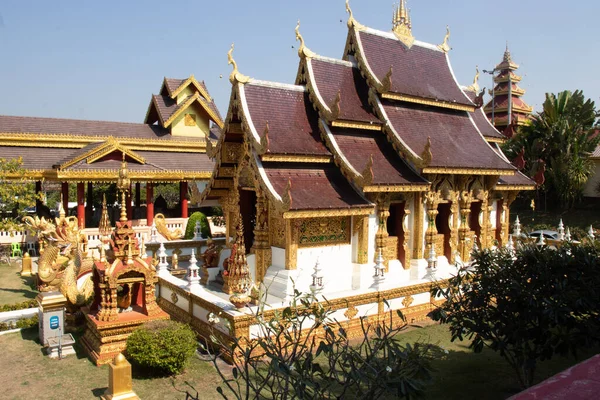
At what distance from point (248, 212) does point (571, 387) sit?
36.6 ft

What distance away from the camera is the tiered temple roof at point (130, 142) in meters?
21.0

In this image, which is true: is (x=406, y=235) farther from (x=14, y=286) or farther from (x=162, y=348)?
(x=14, y=286)

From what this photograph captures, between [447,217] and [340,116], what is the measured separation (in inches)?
171

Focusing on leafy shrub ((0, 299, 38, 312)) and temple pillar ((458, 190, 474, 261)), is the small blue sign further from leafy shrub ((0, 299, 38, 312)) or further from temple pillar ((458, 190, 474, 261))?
temple pillar ((458, 190, 474, 261))

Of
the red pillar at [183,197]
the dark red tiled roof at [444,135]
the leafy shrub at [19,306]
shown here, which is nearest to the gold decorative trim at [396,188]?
the dark red tiled roof at [444,135]

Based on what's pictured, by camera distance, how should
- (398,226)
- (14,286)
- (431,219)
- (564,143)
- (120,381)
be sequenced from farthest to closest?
(564,143) → (14,286) → (431,219) → (398,226) → (120,381)

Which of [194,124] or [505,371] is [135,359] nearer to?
[505,371]

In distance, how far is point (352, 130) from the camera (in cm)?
1263

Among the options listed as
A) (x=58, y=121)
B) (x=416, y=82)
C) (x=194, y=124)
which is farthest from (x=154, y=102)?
(x=416, y=82)

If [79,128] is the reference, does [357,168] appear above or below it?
below

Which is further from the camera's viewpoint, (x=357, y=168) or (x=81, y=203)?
(x=81, y=203)

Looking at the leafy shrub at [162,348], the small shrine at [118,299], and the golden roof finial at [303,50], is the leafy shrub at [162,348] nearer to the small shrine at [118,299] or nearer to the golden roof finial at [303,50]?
the small shrine at [118,299]

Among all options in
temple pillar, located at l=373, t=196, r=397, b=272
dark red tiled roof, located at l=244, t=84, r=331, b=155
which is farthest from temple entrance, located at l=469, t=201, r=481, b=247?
dark red tiled roof, located at l=244, t=84, r=331, b=155

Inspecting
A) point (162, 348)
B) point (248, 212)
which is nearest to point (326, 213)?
point (248, 212)
